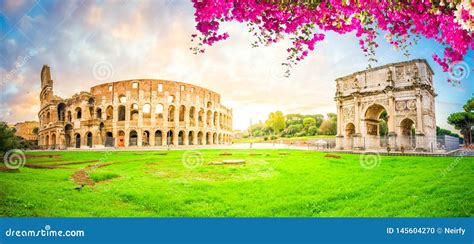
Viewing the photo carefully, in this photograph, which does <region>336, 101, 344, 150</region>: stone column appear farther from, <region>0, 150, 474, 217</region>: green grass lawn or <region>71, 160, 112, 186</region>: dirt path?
<region>71, 160, 112, 186</region>: dirt path

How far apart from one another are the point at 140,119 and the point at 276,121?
17705mm

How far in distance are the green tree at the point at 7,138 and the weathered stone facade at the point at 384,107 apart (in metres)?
13.2

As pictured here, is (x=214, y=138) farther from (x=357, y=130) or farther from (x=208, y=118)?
(x=357, y=130)

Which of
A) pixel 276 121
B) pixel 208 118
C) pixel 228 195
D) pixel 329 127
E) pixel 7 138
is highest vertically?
pixel 208 118

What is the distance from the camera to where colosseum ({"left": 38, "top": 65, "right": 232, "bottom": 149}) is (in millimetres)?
17344

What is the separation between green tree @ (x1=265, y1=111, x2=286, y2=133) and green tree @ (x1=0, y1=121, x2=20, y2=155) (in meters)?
6.04

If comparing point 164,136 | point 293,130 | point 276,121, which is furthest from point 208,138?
point 276,121

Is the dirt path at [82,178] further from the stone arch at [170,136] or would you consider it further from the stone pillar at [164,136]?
the stone arch at [170,136]

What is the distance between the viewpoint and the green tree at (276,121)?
7383 millimetres

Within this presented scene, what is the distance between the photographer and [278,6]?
3672mm

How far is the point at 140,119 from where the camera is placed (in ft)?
74.3

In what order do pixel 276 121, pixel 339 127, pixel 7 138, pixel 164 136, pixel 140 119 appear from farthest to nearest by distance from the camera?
pixel 164 136 → pixel 140 119 → pixel 339 127 → pixel 276 121 → pixel 7 138

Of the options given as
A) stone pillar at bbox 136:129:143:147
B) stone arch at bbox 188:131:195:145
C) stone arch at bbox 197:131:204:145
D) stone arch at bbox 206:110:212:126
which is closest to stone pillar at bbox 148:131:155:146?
stone pillar at bbox 136:129:143:147

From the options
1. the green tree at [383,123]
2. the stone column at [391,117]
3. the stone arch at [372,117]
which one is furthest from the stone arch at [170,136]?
the stone column at [391,117]
